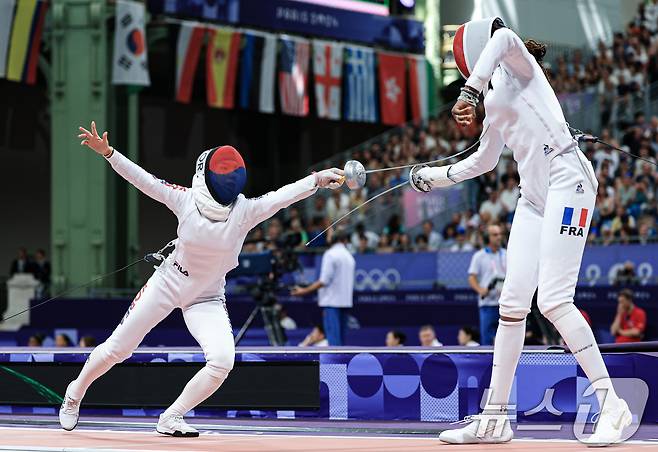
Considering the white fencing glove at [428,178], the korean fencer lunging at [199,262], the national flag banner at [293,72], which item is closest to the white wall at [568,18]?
the national flag banner at [293,72]

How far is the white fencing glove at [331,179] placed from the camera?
6031mm

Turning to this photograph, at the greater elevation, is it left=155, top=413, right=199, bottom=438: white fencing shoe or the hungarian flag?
the hungarian flag

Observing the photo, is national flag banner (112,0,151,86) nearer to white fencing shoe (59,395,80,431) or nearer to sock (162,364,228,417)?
white fencing shoe (59,395,80,431)

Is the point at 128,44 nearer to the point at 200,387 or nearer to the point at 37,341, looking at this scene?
the point at 37,341

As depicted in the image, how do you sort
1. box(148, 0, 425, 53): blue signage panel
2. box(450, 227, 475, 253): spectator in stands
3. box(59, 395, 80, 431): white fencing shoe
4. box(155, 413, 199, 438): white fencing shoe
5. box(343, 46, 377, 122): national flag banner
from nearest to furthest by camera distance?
box(155, 413, 199, 438): white fencing shoe
box(59, 395, 80, 431): white fencing shoe
box(450, 227, 475, 253): spectator in stands
box(148, 0, 425, 53): blue signage panel
box(343, 46, 377, 122): national flag banner

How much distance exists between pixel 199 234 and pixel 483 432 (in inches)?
70.8

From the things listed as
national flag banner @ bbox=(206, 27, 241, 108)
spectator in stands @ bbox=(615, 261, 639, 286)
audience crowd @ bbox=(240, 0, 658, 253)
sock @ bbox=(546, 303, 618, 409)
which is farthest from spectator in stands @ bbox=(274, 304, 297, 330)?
sock @ bbox=(546, 303, 618, 409)

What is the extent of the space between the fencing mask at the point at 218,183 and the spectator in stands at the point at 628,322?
586 cm

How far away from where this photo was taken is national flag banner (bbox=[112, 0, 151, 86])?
18703 mm

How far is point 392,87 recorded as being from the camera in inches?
914

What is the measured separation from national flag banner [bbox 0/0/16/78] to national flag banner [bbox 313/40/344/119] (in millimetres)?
5948

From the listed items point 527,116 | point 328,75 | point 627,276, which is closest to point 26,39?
point 328,75

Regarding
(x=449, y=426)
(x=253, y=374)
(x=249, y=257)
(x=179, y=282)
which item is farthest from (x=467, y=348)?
(x=249, y=257)

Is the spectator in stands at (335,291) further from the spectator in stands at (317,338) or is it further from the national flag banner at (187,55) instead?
the national flag banner at (187,55)
